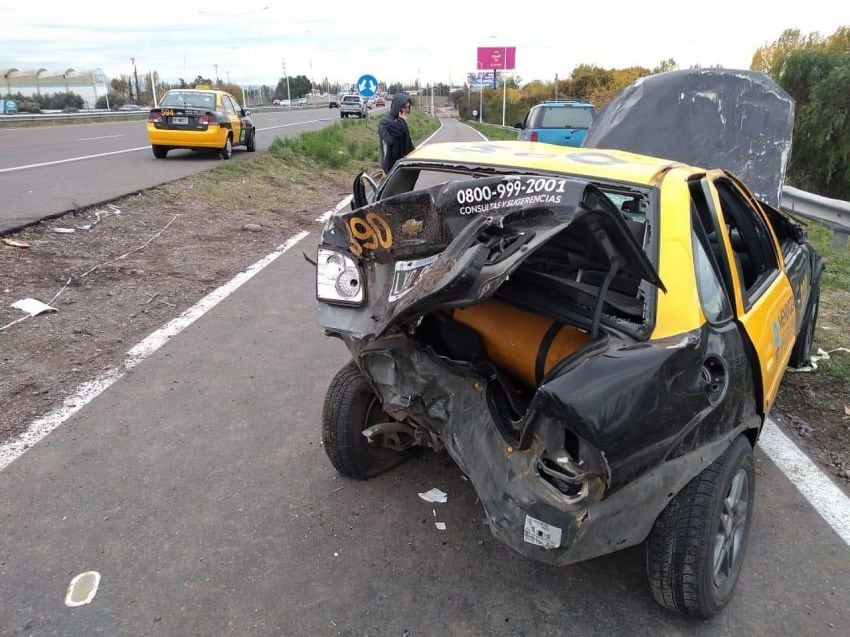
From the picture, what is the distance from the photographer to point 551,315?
2.67m

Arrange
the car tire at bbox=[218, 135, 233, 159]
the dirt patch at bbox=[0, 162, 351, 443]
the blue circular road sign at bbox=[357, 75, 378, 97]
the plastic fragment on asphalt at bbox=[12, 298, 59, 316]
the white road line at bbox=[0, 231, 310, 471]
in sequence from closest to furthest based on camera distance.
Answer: the white road line at bbox=[0, 231, 310, 471], the dirt patch at bbox=[0, 162, 351, 443], the plastic fragment on asphalt at bbox=[12, 298, 59, 316], the car tire at bbox=[218, 135, 233, 159], the blue circular road sign at bbox=[357, 75, 378, 97]

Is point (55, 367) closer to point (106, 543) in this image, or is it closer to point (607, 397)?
point (106, 543)

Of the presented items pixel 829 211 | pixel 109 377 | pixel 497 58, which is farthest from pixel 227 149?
pixel 497 58

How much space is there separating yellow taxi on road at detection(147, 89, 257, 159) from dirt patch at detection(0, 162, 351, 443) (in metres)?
3.73

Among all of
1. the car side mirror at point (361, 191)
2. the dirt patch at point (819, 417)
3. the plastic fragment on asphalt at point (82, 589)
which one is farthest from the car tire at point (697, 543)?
the car side mirror at point (361, 191)

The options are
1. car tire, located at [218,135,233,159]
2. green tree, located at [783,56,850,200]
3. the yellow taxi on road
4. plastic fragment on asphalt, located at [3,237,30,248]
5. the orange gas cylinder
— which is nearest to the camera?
the orange gas cylinder

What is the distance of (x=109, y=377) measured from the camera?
14.9 ft

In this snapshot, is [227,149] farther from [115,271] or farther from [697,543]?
[697,543]

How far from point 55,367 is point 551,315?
12.3 ft

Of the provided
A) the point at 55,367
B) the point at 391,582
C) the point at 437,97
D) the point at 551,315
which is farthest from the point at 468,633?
the point at 437,97

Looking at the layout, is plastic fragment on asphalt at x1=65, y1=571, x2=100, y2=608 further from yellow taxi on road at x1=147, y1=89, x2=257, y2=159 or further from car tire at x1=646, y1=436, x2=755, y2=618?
yellow taxi on road at x1=147, y1=89, x2=257, y2=159

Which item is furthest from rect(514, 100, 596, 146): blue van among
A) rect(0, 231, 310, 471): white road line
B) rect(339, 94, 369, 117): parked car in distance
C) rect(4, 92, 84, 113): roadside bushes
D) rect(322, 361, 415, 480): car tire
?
rect(4, 92, 84, 113): roadside bushes

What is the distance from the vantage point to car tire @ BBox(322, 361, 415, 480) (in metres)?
3.33

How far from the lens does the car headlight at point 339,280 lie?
9.67 feet
